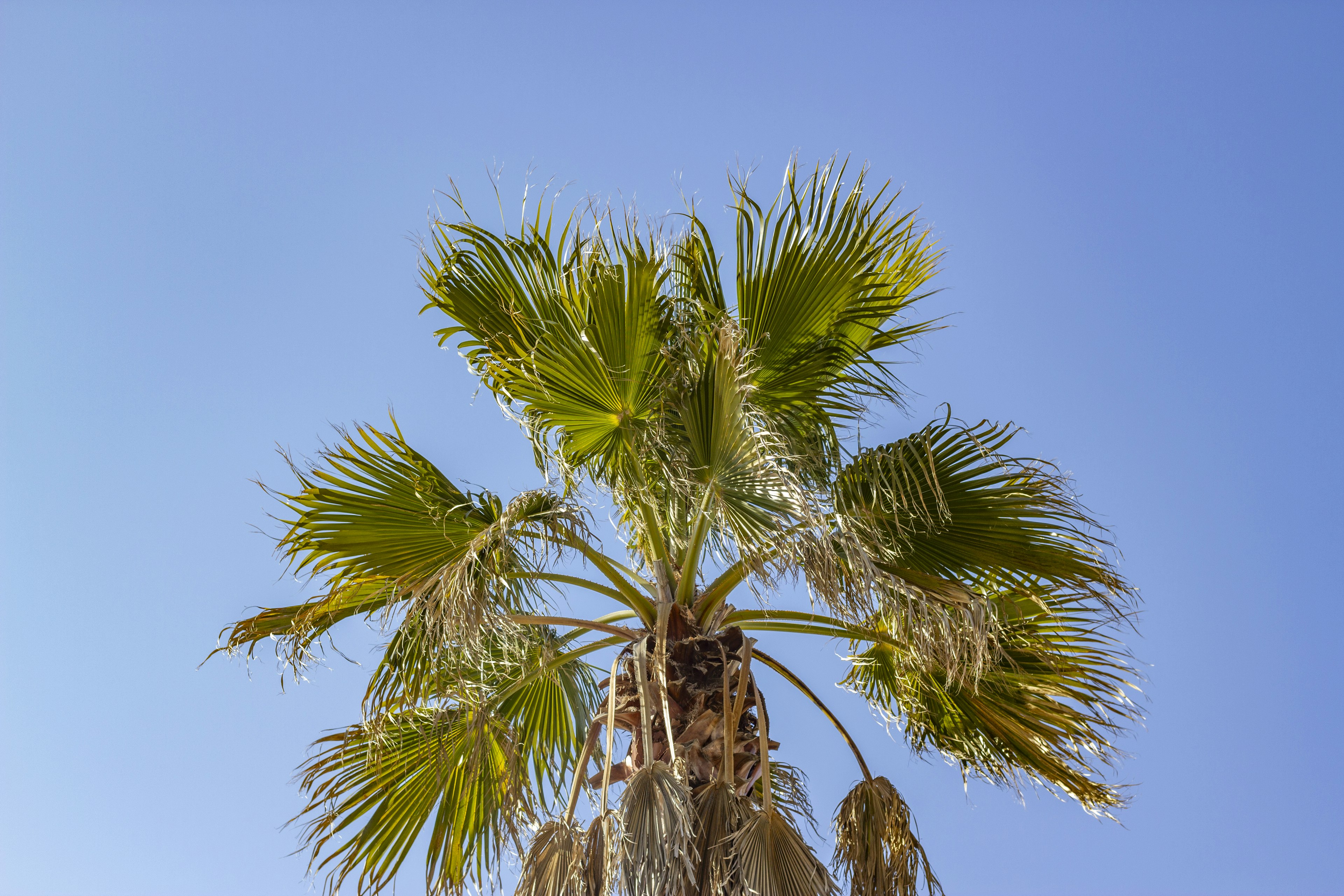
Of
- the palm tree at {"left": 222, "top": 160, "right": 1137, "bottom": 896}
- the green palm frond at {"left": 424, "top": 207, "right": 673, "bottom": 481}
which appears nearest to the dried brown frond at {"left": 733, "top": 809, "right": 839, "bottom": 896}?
Result: the palm tree at {"left": 222, "top": 160, "right": 1137, "bottom": 896}

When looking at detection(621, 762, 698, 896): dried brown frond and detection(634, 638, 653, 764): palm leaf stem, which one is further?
detection(634, 638, 653, 764): palm leaf stem

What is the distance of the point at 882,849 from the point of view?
517cm

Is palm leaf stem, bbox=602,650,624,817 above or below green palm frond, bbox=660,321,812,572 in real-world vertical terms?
below

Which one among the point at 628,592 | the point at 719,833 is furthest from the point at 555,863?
the point at 628,592

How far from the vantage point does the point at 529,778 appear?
595cm

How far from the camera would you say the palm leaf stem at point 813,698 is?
5410mm

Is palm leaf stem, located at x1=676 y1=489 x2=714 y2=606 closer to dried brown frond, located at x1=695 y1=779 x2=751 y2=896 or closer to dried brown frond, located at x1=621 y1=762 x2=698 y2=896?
dried brown frond, located at x1=695 y1=779 x2=751 y2=896

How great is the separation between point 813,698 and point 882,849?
2.52 ft

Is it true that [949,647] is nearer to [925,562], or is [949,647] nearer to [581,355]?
[925,562]

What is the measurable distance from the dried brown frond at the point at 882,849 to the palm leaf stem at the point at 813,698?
0.17 meters

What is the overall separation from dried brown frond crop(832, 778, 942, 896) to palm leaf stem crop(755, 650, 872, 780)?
17cm

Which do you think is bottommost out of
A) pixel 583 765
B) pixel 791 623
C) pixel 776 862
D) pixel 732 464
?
pixel 776 862

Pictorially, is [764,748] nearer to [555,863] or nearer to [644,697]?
[644,697]

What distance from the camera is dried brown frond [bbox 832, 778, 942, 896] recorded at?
5145mm
